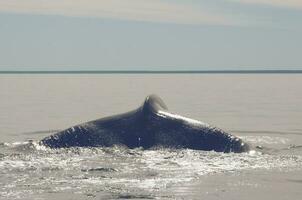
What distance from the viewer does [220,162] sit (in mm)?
15172

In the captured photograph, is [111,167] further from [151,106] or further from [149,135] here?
[151,106]

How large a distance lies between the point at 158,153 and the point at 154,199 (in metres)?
4.62

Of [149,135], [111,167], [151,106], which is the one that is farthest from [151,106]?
[111,167]

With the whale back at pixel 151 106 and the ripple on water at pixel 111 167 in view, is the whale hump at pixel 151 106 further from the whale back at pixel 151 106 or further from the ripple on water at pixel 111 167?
the ripple on water at pixel 111 167

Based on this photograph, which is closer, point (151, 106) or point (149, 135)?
point (149, 135)

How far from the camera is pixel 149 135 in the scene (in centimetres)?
1662

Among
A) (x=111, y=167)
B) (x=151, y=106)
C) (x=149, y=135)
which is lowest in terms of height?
(x=111, y=167)

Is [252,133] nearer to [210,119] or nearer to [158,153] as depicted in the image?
[210,119]

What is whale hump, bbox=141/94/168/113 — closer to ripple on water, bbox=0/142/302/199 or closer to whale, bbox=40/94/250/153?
whale, bbox=40/94/250/153

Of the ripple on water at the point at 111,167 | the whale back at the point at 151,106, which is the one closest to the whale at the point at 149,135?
the whale back at the point at 151,106

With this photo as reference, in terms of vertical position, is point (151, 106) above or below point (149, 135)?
above

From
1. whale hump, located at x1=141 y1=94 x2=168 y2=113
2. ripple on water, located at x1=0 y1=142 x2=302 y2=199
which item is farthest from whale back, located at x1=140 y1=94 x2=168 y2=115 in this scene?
ripple on water, located at x1=0 y1=142 x2=302 y2=199

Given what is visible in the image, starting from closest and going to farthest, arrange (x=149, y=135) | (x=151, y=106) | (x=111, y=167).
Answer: (x=111, y=167), (x=149, y=135), (x=151, y=106)

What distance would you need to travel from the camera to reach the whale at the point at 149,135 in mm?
16406
